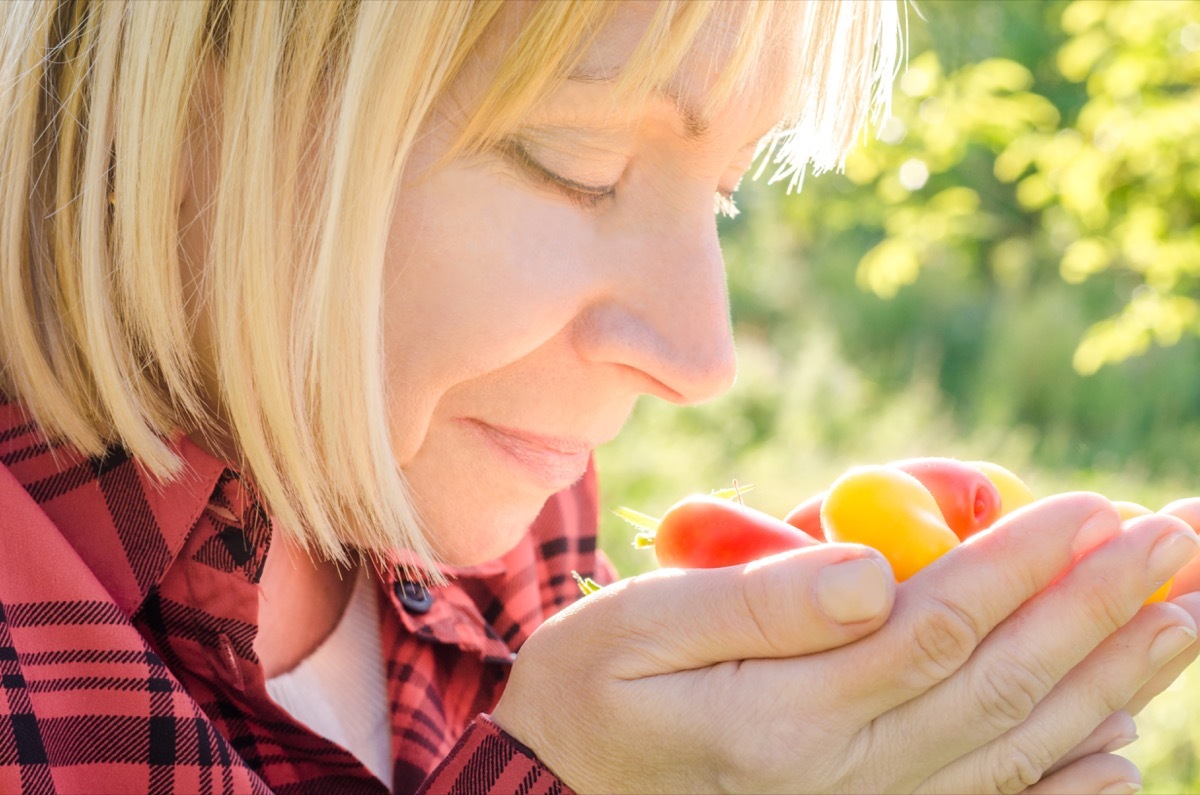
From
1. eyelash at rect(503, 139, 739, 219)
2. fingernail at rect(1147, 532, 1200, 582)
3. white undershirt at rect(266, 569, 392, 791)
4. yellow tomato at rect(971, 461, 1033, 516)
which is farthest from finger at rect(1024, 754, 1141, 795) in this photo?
white undershirt at rect(266, 569, 392, 791)

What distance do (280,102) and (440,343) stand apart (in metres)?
0.33

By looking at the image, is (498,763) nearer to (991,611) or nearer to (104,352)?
(991,611)

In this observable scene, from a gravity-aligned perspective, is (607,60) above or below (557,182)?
above

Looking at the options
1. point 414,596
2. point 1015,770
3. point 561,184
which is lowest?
point 414,596

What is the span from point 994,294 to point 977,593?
1318 centimetres

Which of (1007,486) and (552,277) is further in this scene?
(1007,486)

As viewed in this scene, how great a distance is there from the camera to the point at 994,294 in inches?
542

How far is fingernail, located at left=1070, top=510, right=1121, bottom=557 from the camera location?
1.24 m

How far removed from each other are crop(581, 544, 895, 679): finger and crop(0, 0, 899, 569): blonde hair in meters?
0.36

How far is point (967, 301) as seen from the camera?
43.7 feet

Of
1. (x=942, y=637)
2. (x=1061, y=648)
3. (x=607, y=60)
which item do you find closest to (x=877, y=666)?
(x=942, y=637)

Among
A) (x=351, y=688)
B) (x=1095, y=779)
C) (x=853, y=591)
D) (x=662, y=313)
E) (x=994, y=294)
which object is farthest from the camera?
(x=994, y=294)

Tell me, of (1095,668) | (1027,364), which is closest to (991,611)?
(1095,668)

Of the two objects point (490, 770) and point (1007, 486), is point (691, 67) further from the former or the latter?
point (490, 770)
